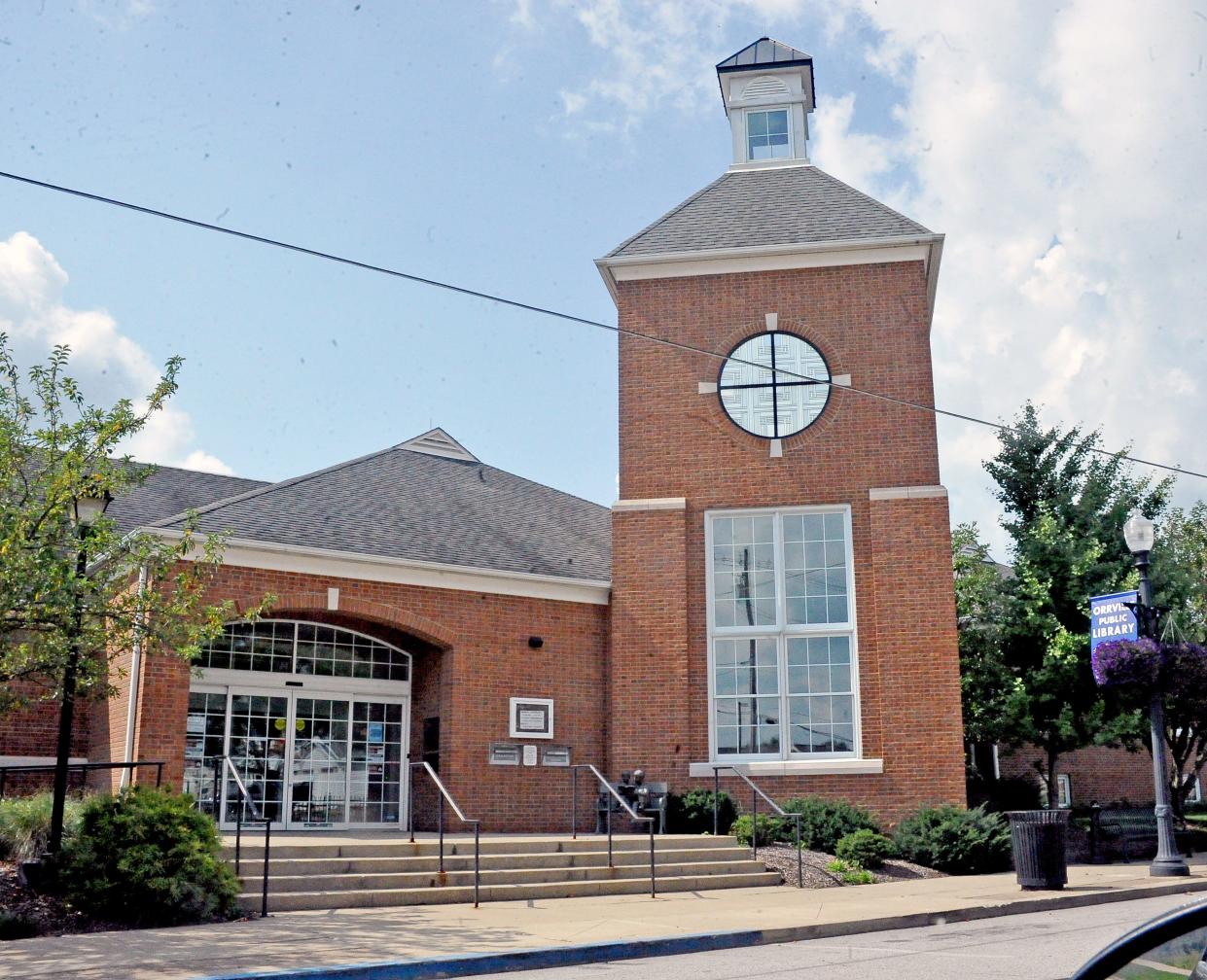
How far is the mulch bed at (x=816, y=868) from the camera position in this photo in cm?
1535

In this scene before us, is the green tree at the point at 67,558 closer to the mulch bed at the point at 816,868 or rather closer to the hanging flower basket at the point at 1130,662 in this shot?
the mulch bed at the point at 816,868

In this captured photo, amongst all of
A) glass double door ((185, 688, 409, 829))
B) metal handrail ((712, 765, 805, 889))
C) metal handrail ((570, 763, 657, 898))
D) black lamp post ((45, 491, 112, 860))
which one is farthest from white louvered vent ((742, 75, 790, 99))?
black lamp post ((45, 491, 112, 860))

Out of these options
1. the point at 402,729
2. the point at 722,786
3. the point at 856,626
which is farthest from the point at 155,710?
the point at 856,626

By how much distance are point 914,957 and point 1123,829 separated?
1176cm

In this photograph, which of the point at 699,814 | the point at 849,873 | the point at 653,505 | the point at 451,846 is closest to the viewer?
the point at 451,846

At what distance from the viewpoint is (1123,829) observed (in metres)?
19.5

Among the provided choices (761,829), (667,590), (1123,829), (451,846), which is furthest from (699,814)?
(1123,829)

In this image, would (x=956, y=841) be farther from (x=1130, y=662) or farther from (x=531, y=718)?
(x=531, y=718)

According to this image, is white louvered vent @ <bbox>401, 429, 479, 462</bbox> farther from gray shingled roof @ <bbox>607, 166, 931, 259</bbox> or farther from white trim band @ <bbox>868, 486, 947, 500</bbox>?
white trim band @ <bbox>868, 486, 947, 500</bbox>

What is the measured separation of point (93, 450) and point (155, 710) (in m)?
4.98

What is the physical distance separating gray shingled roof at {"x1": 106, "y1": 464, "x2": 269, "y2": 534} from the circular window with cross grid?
28.6 ft

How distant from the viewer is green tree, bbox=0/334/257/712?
1097cm

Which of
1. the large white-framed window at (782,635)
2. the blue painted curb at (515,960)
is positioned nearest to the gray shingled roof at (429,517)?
the large white-framed window at (782,635)

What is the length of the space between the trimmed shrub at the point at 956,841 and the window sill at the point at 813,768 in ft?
3.39
